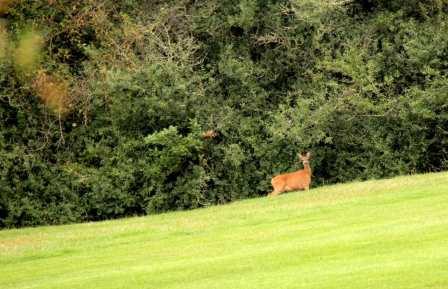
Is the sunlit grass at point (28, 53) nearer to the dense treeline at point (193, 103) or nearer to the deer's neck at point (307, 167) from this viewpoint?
the dense treeline at point (193, 103)

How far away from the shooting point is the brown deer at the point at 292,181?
1078 inches

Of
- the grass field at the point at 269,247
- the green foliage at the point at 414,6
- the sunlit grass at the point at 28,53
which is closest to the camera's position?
the grass field at the point at 269,247

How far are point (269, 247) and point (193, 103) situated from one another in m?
14.2

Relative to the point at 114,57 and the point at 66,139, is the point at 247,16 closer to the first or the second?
the point at 114,57

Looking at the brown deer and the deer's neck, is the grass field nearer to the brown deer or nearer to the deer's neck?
the brown deer

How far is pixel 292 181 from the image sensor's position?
2742 cm

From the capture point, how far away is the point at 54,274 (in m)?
15.8

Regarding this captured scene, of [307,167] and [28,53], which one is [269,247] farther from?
[28,53]

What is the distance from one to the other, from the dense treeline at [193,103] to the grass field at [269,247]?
5.19 m

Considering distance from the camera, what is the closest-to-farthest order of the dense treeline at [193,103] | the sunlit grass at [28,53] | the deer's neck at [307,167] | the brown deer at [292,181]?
the brown deer at [292,181] < the deer's neck at [307,167] < the sunlit grass at [28,53] < the dense treeline at [193,103]

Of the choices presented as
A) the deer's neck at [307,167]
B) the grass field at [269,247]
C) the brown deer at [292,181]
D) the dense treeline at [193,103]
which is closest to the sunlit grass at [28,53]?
the dense treeline at [193,103]

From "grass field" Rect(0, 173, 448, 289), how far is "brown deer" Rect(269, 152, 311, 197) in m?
3.16

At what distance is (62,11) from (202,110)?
509cm

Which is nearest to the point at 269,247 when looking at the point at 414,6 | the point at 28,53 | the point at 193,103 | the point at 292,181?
the point at 292,181
